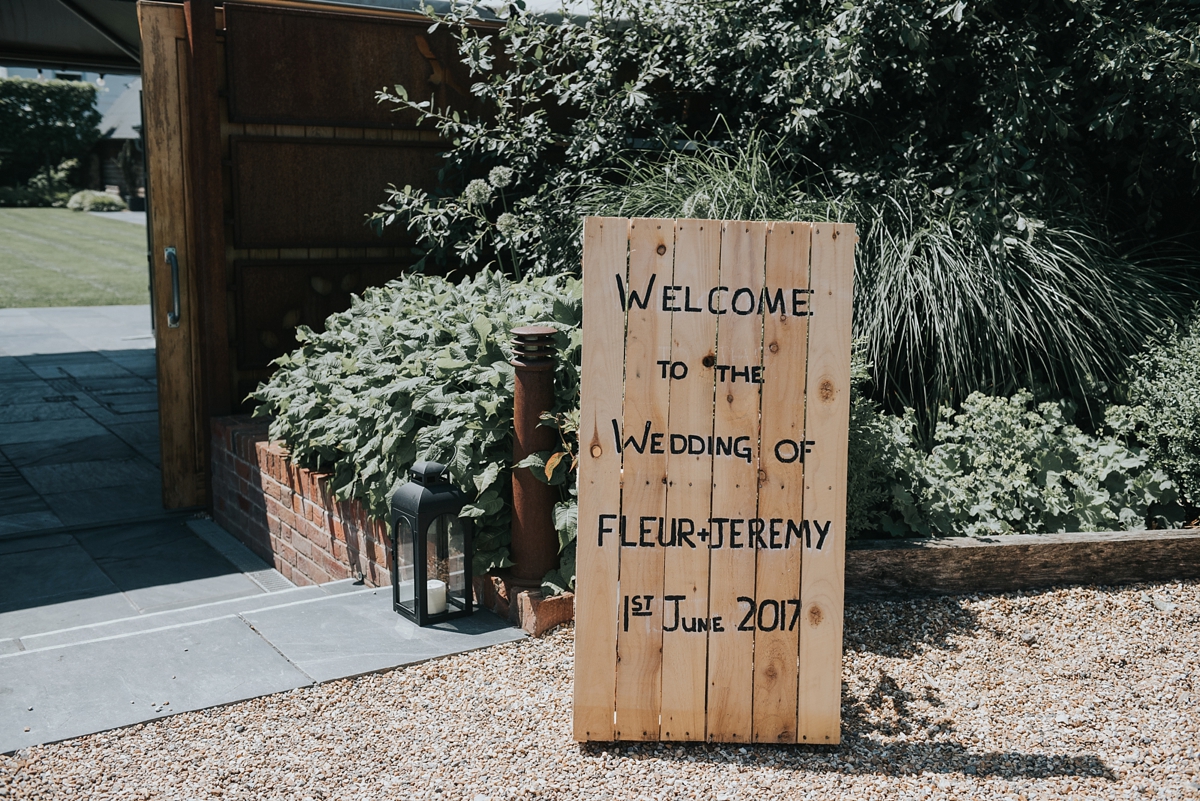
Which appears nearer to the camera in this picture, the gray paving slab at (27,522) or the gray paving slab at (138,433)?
the gray paving slab at (27,522)

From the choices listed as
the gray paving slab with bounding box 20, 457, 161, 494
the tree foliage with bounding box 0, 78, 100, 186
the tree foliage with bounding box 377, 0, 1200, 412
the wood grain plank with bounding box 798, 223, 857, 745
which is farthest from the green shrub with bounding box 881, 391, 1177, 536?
the tree foliage with bounding box 0, 78, 100, 186

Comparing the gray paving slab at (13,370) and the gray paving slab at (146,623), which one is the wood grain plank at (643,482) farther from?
the gray paving slab at (13,370)

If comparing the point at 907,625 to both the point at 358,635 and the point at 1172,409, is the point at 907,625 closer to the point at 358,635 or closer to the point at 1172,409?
the point at 1172,409

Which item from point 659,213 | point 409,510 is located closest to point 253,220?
point 659,213

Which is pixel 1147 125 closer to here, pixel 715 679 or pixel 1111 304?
pixel 1111 304

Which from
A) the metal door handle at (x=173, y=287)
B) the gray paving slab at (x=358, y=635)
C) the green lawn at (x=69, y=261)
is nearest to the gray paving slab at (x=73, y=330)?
the green lawn at (x=69, y=261)

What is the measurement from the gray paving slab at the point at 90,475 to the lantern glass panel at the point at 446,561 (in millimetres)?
2961

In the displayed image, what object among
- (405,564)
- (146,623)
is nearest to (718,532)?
(405,564)

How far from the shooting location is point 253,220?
17.1 feet

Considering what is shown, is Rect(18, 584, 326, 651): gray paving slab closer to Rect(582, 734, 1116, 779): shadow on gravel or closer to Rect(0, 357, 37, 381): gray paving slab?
Rect(582, 734, 1116, 779): shadow on gravel

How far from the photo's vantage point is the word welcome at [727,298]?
2566 mm

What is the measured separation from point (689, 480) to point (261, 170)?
3.48m

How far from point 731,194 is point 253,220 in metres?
2.41

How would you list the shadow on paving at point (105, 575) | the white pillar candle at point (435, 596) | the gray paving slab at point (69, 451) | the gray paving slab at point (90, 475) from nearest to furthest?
1. the white pillar candle at point (435, 596)
2. the shadow on paving at point (105, 575)
3. the gray paving slab at point (90, 475)
4. the gray paving slab at point (69, 451)
